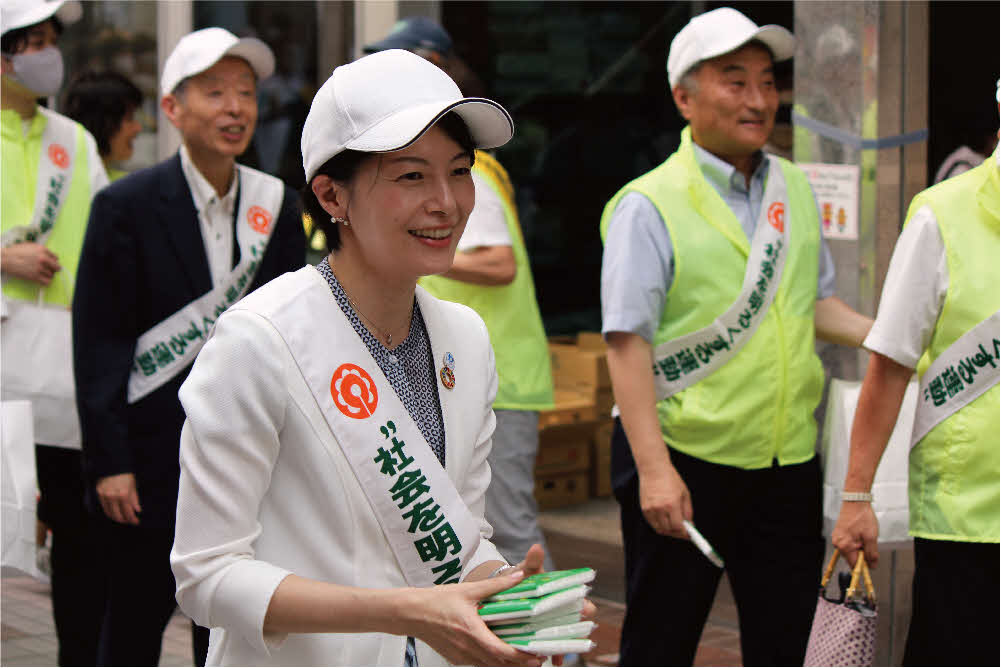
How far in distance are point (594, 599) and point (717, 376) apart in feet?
9.38

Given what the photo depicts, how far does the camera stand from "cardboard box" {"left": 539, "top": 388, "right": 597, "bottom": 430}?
25.2ft

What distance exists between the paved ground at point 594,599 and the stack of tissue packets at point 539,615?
2.67 metres

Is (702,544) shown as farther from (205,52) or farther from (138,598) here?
(205,52)

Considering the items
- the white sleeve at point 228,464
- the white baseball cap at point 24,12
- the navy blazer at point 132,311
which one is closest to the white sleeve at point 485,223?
the navy blazer at point 132,311

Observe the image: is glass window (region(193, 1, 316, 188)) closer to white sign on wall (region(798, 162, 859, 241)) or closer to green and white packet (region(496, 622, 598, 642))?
white sign on wall (region(798, 162, 859, 241))

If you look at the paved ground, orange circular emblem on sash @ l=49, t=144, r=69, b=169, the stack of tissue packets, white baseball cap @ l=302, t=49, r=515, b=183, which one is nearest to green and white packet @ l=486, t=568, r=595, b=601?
the stack of tissue packets

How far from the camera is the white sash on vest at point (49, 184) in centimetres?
498

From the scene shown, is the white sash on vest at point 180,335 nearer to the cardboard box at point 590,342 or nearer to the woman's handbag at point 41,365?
the woman's handbag at point 41,365

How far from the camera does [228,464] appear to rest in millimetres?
2229

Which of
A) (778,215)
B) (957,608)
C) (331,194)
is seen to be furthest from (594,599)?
(331,194)

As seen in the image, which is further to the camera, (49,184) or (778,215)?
(49,184)

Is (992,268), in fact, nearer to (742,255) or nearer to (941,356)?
(941,356)

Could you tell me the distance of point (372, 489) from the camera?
2293mm

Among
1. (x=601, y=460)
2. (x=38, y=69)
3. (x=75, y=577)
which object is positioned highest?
(x=38, y=69)
